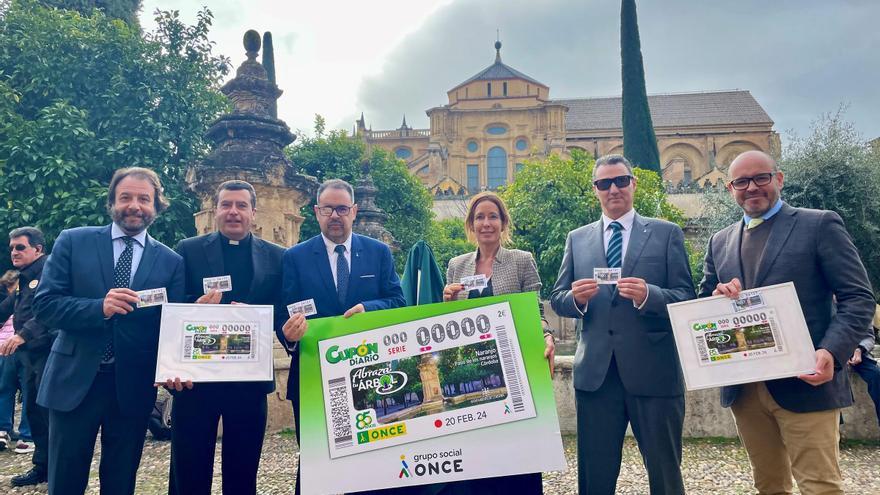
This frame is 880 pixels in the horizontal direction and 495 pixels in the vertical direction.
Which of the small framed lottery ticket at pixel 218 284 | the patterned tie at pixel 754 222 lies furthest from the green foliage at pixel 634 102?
the small framed lottery ticket at pixel 218 284

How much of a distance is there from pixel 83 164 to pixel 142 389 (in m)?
10.9

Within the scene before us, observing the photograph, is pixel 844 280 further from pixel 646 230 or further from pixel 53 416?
pixel 53 416

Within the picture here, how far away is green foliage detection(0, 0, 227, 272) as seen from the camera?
11.4 metres

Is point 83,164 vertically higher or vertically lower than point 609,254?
higher

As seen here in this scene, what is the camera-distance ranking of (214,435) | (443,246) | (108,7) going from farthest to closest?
1. (443,246)
2. (108,7)
3. (214,435)

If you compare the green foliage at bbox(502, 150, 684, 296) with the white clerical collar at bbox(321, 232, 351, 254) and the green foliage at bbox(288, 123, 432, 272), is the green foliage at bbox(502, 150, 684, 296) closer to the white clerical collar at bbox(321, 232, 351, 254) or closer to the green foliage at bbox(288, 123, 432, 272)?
the green foliage at bbox(288, 123, 432, 272)

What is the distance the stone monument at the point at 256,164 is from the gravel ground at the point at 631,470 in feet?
10.1

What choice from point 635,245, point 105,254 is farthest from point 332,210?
point 635,245

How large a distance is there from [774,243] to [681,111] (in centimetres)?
7698

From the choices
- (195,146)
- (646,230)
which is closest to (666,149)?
(195,146)

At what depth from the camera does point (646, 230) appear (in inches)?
138

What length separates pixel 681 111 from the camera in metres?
71.1

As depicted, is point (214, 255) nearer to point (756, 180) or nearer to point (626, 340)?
point (626, 340)

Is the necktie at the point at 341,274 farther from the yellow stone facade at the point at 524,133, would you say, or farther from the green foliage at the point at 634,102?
the yellow stone facade at the point at 524,133
